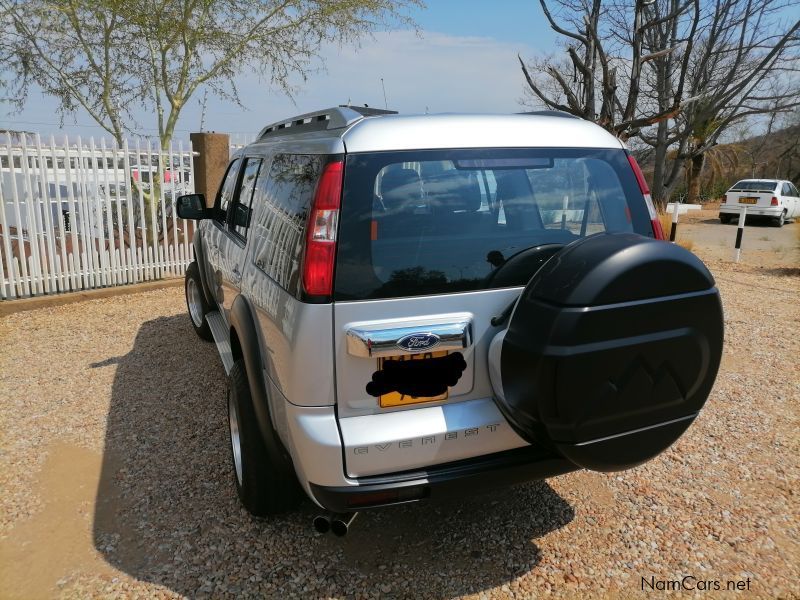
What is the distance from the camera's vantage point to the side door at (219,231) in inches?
151

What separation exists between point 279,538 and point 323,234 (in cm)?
154

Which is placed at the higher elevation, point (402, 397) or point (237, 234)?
point (237, 234)

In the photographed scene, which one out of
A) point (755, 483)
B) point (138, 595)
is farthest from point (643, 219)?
point (138, 595)

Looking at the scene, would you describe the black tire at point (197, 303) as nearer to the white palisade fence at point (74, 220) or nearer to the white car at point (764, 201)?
the white palisade fence at point (74, 220)

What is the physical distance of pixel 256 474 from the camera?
2.60m

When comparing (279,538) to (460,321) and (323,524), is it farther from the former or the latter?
(460,321)

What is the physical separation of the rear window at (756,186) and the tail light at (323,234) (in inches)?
851

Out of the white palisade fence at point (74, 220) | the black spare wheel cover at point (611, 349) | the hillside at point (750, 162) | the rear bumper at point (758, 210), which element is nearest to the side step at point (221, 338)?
the black spare wheel cover at point (611, 349)

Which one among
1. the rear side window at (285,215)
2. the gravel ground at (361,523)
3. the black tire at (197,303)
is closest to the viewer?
the rear side window at (285,215)

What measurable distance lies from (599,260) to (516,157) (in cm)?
60

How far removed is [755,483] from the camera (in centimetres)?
316

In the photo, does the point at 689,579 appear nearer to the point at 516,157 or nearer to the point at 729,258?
the point at 516,157

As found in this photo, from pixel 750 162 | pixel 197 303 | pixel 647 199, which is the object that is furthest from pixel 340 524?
pixel 750 162

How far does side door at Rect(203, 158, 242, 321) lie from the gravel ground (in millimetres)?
901
